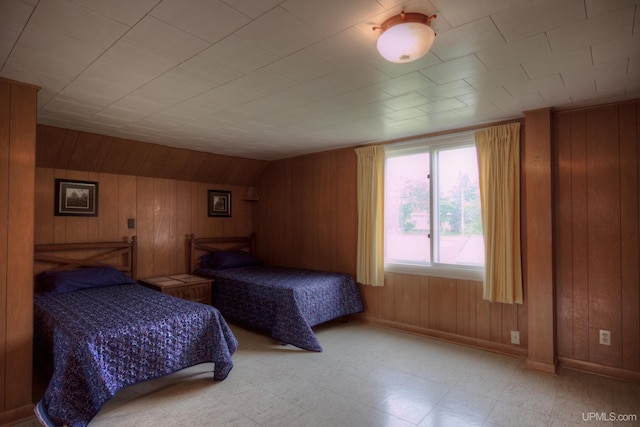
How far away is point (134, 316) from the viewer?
270 cm

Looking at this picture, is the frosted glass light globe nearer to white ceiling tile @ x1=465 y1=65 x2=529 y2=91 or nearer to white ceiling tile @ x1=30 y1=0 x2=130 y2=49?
white ceiling tile @ x1=465 y1=65 x2=529 y2=91

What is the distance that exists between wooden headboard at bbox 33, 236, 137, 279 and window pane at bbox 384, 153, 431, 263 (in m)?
3.17

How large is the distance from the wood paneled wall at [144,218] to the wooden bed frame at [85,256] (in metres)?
0.09

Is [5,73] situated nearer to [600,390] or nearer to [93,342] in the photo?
[93,342]

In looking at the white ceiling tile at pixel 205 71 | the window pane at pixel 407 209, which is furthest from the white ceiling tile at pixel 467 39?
the window pane at pixel 407 209

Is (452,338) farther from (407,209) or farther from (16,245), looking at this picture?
(16,245)

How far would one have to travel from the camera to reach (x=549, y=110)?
3002 millimetres

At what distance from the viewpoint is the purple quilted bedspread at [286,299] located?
3.57 m

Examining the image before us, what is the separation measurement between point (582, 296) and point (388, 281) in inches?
74.0

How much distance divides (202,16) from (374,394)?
104 inches

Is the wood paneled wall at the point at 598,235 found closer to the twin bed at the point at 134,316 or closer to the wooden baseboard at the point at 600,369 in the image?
the wooden baseboard at the point at 600,369

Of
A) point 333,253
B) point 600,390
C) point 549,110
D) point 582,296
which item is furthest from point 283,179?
point 600,390

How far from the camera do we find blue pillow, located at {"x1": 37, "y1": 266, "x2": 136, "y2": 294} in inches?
138

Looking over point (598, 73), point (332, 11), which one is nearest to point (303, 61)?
point (332, 11)
